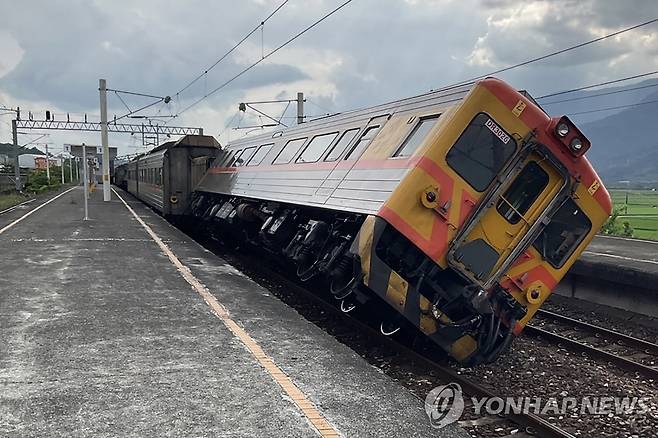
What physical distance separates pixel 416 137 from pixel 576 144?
1685 millimetres

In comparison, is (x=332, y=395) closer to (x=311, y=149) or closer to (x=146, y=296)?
(x=146, y=296)

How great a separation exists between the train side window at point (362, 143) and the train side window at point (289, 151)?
2.61 meters

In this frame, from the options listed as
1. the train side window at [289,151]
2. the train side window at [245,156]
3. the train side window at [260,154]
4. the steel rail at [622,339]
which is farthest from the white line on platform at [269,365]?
the steel rail at [622,339]

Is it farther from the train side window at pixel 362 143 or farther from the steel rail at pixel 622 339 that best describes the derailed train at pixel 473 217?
the steel rail at pixel 622 339

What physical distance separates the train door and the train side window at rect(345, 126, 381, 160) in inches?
86.3

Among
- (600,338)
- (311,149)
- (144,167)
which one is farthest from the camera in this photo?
(144,167)

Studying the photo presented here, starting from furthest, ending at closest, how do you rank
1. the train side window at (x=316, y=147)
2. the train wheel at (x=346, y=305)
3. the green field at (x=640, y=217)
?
the green field at (x=640, y=217)
the train side window at (x=316, y=147)
the train wheel at (x=346, y=305)

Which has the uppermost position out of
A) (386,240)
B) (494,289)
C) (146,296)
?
(386,240)

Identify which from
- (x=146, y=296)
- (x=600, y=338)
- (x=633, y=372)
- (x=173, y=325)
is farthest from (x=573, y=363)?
(x=146, y=296)

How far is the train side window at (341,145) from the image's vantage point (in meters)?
8.52

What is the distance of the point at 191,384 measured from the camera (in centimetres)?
470

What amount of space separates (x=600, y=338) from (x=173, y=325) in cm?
635

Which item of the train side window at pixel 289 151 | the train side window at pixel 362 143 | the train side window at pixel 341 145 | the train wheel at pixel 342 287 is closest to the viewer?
the train wheel at pixel 342 287

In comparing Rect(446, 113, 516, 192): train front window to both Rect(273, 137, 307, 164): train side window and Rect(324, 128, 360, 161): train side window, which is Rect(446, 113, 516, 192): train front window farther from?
Rect(273, 137, 307, 164): train side window
